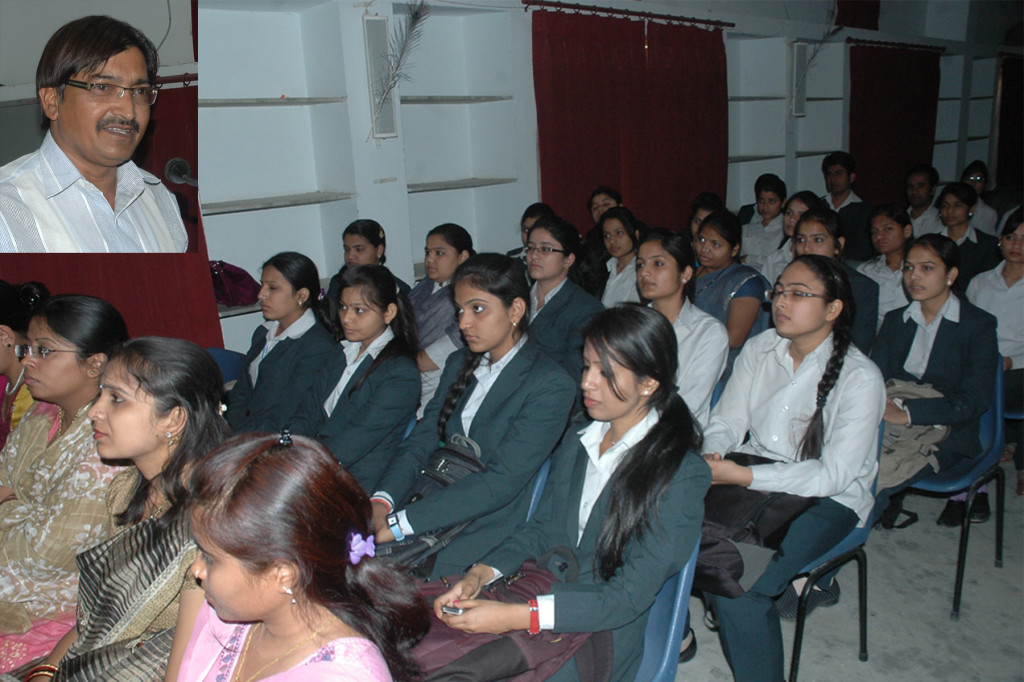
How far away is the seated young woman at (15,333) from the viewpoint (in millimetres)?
2412

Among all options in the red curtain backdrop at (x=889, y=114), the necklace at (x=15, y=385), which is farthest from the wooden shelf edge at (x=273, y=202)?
the red curtain backdrop at (x=889, y=114)

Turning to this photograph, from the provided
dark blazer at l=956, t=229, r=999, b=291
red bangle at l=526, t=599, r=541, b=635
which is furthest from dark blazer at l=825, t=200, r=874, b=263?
red bangle at l=526, t=599, r=541, b=635

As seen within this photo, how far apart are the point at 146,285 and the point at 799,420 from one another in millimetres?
2554

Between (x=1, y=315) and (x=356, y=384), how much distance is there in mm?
1188

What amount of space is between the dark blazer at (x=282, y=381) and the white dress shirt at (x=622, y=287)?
157 cm

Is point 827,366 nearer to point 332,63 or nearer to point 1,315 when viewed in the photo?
point 1,315

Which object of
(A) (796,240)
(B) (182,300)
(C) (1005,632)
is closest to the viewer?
(C) (1005,632)

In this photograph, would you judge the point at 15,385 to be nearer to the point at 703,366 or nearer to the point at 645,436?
the point at 645,436

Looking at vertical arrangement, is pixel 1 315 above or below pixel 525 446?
above

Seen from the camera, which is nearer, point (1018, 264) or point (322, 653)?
point (322, 653)

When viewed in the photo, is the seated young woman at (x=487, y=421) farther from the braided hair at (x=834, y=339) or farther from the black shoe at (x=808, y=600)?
the black shoe at (x=808, y=600)

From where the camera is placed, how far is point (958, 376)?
258 centimetres

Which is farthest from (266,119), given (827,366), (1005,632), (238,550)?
(1005,632)

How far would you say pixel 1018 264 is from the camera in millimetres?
3285
